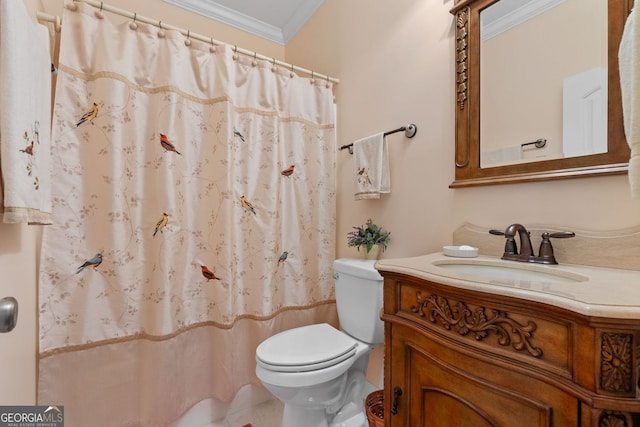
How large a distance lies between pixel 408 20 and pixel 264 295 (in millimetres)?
1639

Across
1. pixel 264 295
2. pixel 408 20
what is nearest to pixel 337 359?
pixel 264 295

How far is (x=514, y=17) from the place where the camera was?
3.34 ft

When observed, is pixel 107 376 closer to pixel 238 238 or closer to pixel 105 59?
pixel 238 238

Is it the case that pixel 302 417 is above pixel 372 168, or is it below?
below

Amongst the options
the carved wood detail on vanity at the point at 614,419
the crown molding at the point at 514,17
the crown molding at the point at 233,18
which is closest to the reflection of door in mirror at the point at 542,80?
the crown molding at the point at 514,17

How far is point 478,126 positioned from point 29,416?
175cm

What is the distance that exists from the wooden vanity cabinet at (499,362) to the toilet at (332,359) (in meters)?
0.37

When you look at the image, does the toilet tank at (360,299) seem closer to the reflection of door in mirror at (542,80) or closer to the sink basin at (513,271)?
the sink basin at (513,271)

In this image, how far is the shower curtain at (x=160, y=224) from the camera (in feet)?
3.90

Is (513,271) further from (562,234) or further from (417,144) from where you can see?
(417,144)

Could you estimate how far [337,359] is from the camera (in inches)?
45.9

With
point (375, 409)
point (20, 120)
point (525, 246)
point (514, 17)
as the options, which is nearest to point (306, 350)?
point (375, 409)

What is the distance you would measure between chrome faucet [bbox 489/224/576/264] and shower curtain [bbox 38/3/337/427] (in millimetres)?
1117

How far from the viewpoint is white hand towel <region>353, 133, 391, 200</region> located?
1.45 metres
